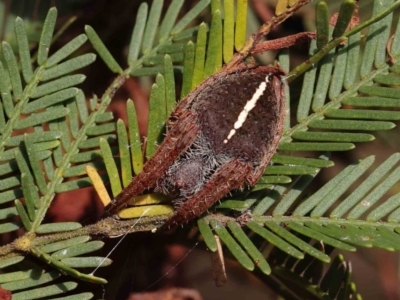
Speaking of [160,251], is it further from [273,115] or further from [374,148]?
[374,148]

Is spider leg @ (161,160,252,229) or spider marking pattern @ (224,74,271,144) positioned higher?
spider marking pattern @ (224,74,271,144)

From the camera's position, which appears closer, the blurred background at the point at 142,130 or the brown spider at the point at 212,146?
the brown spider at the point at 212,146

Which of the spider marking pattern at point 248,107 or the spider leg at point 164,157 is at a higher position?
the spider marking pattern at point 248,107

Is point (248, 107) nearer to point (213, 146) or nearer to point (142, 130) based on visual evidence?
point (213, 146)

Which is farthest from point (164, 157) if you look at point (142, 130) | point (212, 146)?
point (142, 130)
